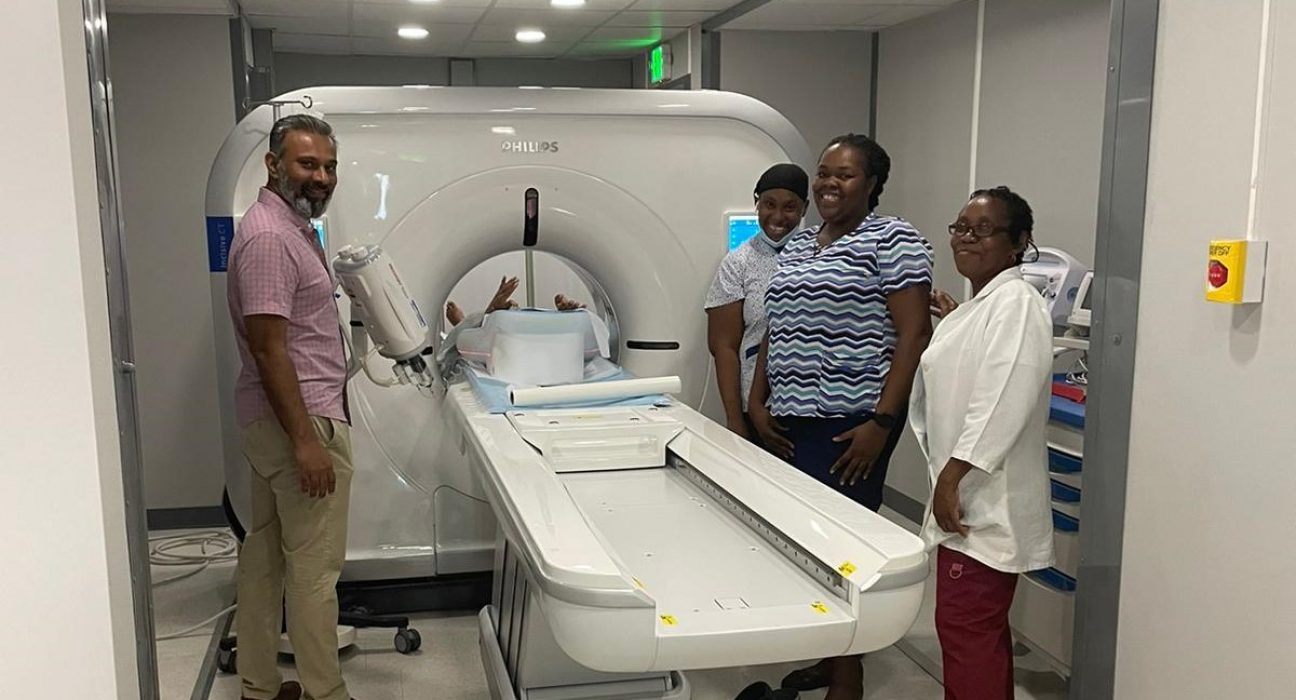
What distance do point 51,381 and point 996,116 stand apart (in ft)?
10.1

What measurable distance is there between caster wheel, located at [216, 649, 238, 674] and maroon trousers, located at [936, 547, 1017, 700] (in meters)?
1.81

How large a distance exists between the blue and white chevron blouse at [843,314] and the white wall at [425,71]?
12.3ft

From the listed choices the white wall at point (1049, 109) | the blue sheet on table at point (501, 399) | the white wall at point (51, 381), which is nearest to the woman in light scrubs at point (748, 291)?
the blue sheet on table at point (501, 399)

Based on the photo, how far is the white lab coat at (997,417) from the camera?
74.7 inches

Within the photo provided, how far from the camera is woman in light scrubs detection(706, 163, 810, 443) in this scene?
275 centimetres

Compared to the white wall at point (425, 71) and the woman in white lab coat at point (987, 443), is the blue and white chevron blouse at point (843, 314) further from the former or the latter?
the white wall at point (425, 71)

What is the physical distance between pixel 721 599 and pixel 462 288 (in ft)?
10.8

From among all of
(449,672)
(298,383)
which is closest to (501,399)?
(298,383)

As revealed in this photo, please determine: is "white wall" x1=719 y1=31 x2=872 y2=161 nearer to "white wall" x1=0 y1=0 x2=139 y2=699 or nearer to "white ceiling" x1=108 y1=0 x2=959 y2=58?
"white ceiling" x1=108 y1=0 x2=959 y2=58

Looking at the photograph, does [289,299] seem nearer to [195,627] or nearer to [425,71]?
[195,627]

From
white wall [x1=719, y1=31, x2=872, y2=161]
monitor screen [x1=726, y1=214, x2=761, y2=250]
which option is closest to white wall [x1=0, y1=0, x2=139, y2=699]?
monitor screen [x1=726, y1=214, x2=761, y2=250]

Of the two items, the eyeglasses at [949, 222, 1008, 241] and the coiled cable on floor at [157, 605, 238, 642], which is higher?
the eyeglasses at [949, 222, 1008, 241]

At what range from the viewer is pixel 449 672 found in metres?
2.72

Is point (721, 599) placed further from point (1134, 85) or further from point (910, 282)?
point (1134, 85)
